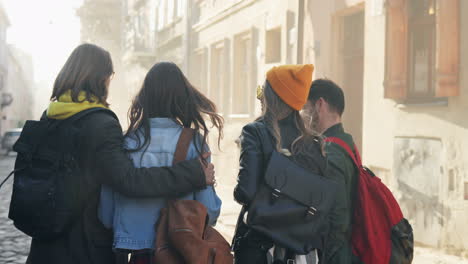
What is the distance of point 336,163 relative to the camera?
295 cm

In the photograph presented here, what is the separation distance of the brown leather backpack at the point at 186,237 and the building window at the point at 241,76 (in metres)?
12.6

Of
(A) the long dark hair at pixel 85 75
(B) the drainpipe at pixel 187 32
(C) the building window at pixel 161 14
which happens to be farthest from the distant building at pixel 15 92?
(A) the long dark hair at pixel 85 75

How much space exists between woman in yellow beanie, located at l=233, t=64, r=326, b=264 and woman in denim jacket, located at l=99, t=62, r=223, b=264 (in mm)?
186

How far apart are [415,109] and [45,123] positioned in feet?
19.9

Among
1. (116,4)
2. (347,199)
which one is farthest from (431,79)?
(116,4)

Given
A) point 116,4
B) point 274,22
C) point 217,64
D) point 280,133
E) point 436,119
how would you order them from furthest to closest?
point 116,4 → point 217,64 → point 274,22 → point 436,119 → point 280,133

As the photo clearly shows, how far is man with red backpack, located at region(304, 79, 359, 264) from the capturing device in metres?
2.87

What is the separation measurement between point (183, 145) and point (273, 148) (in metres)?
0.40

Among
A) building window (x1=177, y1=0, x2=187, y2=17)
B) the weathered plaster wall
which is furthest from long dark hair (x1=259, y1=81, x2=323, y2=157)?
building window (x1=177, y1=0, x2=187, y2=17)

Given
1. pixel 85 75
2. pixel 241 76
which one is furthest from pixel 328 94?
pixel 241 76

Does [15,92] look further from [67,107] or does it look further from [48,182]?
[48,182]

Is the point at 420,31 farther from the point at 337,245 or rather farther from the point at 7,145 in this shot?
the point at 7,145

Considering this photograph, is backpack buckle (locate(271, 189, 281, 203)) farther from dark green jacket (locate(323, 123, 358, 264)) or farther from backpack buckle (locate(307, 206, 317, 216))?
dark green jacket (locate(323, 123, 358, 264))

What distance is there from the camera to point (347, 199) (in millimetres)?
2936
